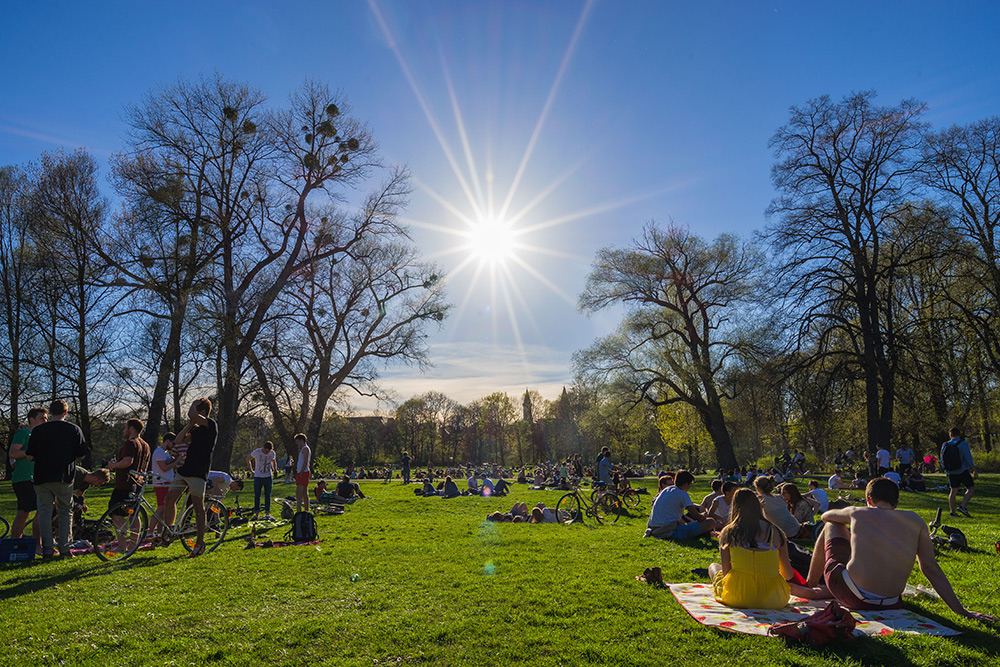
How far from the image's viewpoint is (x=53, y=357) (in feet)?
70.6

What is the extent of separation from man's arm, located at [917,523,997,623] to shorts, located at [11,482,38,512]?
10.2 m

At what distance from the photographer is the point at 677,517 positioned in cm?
871

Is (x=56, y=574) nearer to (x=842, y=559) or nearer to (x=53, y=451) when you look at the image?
(x=53, y=451)

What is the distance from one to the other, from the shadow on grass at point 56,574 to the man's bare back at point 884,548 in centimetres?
758

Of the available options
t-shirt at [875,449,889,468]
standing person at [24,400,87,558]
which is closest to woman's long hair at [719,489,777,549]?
standing person at [24,400,87,558]

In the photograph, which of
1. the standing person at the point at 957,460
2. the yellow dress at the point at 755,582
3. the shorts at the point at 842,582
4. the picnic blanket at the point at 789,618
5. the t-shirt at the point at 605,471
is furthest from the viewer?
the t-shirt at the point at 605,471

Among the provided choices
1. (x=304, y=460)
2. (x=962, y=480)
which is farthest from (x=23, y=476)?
(x=962, y=480)

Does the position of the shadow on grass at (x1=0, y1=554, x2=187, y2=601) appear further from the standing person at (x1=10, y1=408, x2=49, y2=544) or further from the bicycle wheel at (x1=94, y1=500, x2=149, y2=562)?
the standing person at (x1=10, y1=408, x2=49, y2=544)

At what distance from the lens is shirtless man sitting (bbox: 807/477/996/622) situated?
422 cm

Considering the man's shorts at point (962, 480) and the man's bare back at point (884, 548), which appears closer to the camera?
the man's bare back at point (884, 548)

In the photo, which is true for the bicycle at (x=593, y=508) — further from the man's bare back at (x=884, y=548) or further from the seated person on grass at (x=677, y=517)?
the man's bare back at (x=884, y=548)

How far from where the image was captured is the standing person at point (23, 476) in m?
7.19

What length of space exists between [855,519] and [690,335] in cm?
2316

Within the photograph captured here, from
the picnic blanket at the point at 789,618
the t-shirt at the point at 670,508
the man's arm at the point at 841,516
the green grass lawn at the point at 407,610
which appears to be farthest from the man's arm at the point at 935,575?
the t-shirt at the point at 670,508
